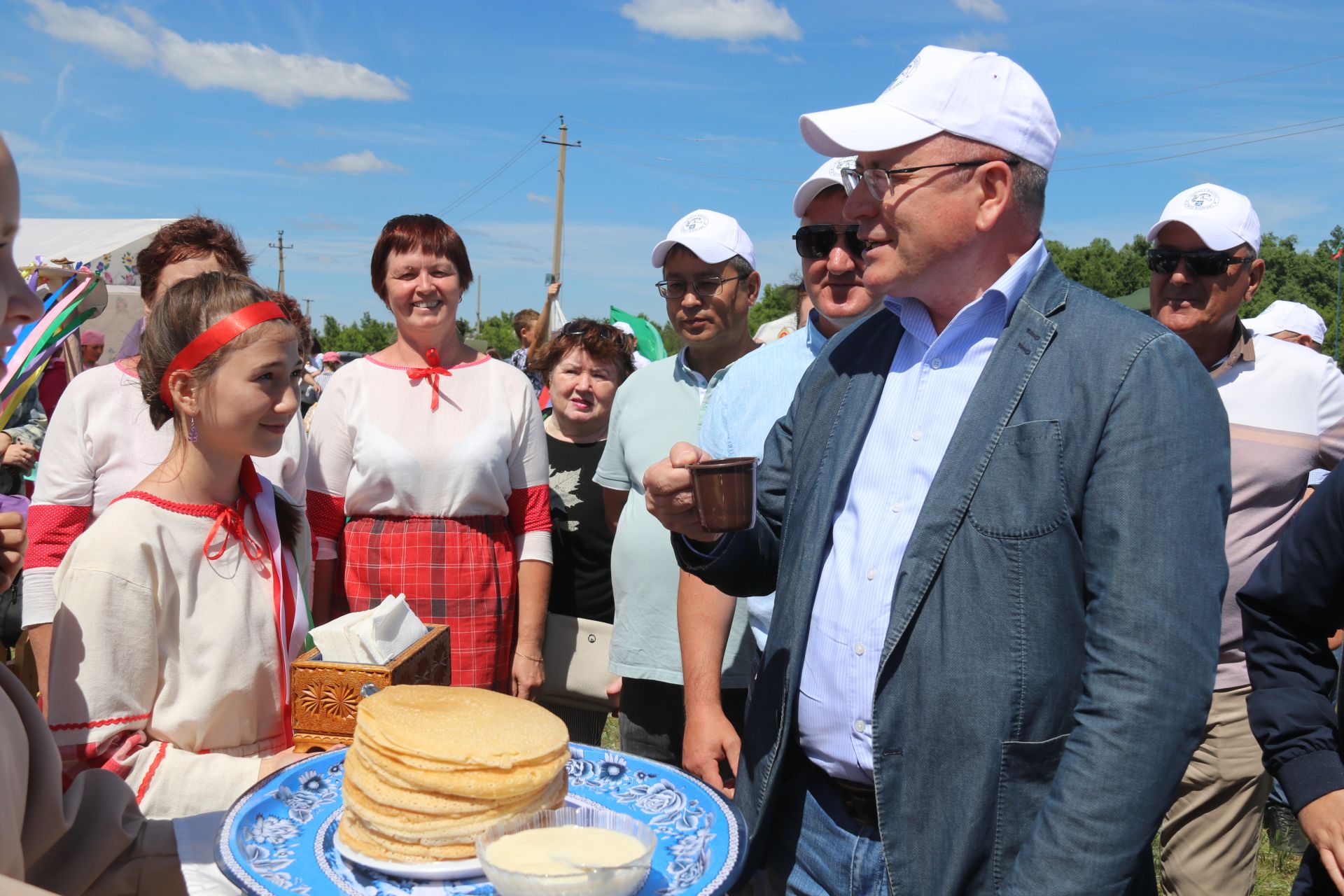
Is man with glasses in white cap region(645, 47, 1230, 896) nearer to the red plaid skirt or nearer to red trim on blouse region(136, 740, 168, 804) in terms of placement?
red trim on blouse region(136, 740, 168, 804)

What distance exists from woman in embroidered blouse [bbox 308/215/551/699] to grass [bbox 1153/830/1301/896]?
315 centimetres

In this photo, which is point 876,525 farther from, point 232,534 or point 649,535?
point 649,535

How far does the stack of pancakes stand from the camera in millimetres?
1530

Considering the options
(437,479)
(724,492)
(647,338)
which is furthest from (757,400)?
(647,338)

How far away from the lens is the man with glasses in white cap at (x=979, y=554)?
1.72 metres

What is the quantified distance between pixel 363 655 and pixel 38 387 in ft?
22.4

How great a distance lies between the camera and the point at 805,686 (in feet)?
6.94

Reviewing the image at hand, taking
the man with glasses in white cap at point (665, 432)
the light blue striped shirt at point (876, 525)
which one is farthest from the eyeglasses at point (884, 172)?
the man with glasses in white cap at point (665, 432)

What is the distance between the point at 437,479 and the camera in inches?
151

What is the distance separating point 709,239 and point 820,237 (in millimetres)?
906

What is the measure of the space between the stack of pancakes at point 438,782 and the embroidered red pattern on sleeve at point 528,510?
2.46 meters

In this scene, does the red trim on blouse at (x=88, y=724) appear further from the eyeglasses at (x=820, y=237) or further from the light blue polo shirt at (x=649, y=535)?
the eyeglasses at (x=820, y=237)

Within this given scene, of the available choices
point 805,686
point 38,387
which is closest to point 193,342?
point 805,686

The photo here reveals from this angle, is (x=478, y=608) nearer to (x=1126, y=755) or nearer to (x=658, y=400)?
(x=658, y=400)
